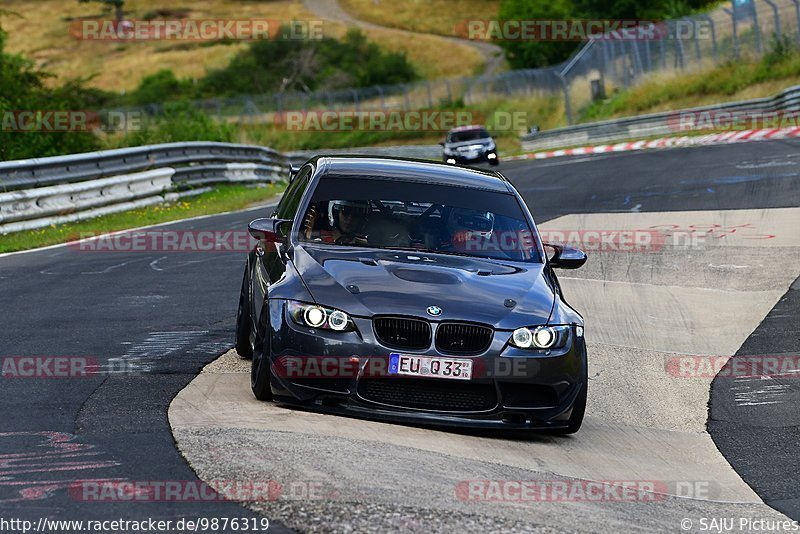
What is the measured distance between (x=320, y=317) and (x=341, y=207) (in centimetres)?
142

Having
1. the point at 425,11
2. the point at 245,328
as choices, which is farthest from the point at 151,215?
the point at 425,11

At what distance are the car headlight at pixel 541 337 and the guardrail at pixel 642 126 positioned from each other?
3098cm

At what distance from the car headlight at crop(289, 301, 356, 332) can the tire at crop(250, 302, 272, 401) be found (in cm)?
22

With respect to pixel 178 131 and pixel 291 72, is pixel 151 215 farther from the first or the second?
pixel 291 72

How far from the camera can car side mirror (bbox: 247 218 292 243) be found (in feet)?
27.4

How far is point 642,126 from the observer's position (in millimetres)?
42719

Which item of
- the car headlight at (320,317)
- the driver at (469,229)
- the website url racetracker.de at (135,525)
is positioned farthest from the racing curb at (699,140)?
the website url racetracker.de at (135,525)

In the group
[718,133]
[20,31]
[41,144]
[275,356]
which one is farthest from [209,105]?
[20,31]

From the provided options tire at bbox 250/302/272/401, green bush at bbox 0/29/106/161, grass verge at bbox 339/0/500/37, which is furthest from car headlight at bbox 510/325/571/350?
grass verge at bbox 339/0/500/37

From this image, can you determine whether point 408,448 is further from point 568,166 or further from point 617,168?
point 568,166

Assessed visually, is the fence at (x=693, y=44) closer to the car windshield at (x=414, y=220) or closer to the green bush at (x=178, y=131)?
the green bush at (x=178, y=131)

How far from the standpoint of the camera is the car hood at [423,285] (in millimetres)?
7207
